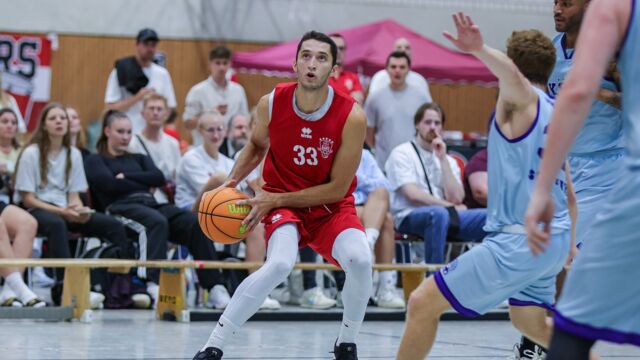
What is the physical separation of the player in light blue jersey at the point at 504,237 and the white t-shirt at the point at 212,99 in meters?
7.33

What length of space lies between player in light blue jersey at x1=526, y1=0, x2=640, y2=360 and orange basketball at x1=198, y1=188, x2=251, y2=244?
306 centimetres

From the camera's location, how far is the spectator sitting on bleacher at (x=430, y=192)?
9.95 meters

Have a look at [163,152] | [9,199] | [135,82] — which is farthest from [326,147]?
[135,82]

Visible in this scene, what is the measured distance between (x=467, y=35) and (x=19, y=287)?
5733mm

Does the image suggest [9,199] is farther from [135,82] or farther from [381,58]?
[381,58]

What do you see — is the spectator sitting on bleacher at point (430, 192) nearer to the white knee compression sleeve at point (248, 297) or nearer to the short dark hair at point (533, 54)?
the white knee compression sleeve at point (248, 297)

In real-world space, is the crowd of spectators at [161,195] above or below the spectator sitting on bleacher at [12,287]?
above

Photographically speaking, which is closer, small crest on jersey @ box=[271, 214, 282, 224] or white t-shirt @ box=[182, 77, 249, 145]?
small crest on jersey @ box=[271, 214, 282, 224]

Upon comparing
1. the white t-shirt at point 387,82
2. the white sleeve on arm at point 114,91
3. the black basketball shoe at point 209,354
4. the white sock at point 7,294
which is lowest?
the white sock at point 7,294

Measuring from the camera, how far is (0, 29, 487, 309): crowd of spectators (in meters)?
9.45

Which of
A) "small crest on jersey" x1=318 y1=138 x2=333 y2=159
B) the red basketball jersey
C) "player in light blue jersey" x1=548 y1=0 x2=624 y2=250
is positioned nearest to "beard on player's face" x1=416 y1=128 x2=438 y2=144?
the red basketball jersey

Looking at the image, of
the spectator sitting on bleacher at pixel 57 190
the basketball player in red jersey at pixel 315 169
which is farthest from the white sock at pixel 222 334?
the spectator sitting on bleacher at pixel 57 190

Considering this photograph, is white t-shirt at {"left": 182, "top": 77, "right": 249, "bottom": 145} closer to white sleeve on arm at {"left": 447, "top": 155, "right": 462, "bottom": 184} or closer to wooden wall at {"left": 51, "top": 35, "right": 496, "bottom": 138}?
white sleeve on arm at {"left": 447, "top": 155, "right": 462, "bottom": 184}

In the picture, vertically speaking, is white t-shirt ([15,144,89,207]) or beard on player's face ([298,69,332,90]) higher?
beard on player's face ([298,69,332,90])
